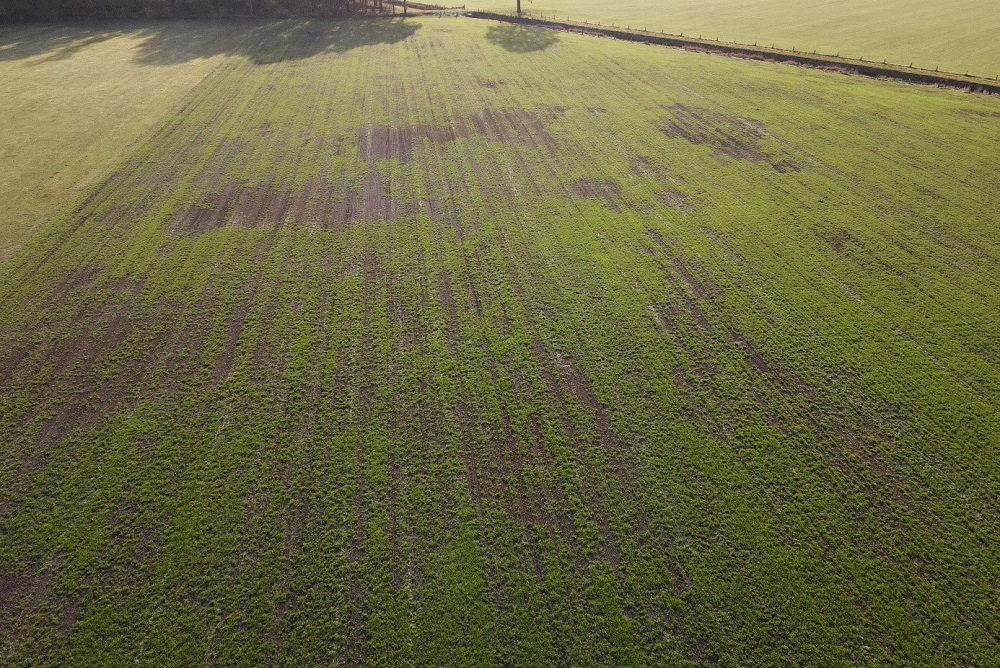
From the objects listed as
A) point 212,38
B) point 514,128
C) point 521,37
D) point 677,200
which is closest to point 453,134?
point 514,128

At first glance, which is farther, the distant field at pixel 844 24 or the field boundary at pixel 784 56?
the distant field at pixel 844 24

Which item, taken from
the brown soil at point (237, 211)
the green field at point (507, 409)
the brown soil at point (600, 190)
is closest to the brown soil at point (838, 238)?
the green field at point (507, 409)

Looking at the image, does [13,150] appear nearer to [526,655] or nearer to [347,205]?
[347,205]

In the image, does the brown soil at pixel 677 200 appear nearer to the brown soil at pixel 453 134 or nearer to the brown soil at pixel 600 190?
the brown soil at pixel 600 190

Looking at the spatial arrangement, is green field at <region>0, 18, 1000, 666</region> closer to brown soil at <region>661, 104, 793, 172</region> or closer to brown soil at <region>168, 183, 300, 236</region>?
brown soil at <region>168, 183, 300, 236</region>

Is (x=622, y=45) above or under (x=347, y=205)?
above

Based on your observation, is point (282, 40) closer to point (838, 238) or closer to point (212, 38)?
point (212, 38)

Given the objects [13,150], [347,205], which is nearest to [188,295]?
[347,205]
